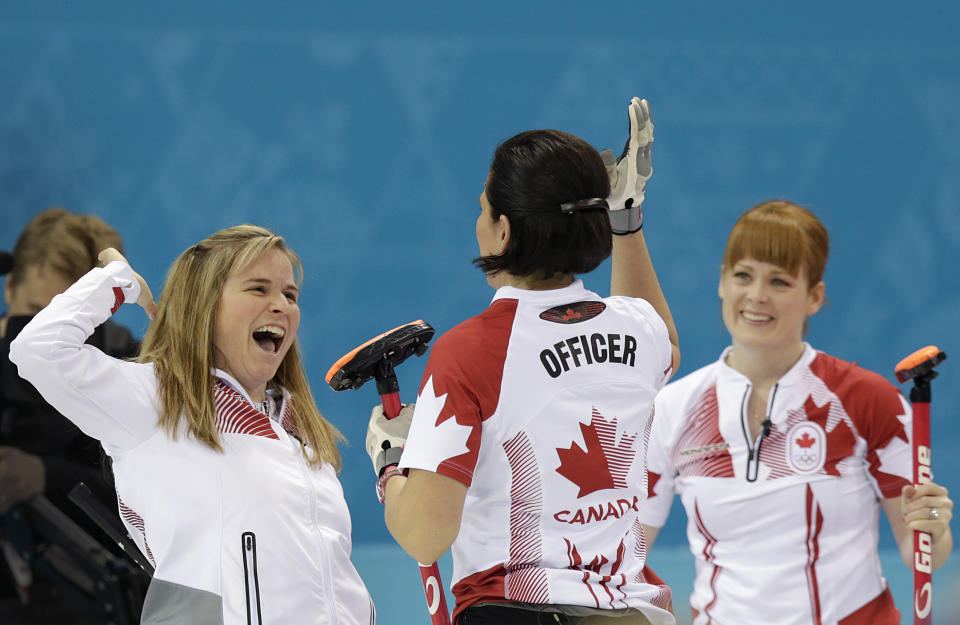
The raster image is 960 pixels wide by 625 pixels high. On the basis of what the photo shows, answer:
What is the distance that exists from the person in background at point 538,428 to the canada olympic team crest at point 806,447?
2.89ft

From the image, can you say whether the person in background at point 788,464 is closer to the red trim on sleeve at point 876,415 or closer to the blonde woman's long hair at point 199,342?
the red trim on sleeve at point 876,415

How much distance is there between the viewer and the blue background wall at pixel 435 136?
6117 millimetres

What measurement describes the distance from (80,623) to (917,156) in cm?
502

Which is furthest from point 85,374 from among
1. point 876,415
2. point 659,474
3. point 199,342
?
point 876,415

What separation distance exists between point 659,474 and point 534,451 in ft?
3.80

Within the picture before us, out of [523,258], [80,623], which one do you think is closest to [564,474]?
[523,258]

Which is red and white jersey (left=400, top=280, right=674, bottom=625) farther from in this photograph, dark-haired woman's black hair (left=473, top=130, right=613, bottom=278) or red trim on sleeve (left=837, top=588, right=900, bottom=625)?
red trim on sleeve (left=837, top=588, right=900, bottom=625)

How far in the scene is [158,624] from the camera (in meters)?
2.09

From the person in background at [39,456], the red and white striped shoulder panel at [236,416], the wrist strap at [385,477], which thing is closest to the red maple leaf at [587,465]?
the wrist strap at [385,477]

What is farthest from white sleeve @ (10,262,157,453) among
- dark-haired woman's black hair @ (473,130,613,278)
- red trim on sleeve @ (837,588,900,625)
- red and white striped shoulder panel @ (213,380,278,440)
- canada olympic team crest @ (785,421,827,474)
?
red trim on sleeve @ (837,588,900,625)

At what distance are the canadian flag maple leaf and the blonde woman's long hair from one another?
27.4 inches

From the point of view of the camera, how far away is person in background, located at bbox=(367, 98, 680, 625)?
1.89 meters

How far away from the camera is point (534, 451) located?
1908 millimetres

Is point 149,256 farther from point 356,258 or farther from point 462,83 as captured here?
point 462,83
